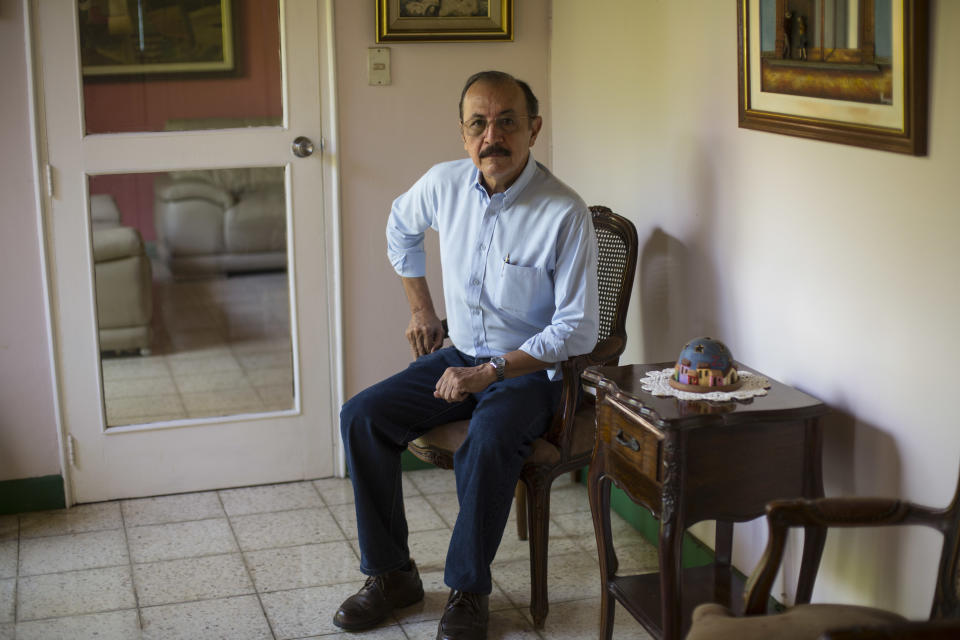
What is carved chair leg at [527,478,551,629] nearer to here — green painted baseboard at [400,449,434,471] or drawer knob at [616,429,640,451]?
drawer knob at [616,429,640,451]

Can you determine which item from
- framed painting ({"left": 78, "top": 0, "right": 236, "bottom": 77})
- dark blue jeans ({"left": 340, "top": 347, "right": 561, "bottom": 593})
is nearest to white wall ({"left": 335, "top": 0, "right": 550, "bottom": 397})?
framed painting ({"left": 78, "top": 0, "right": 236, "bottom": 77})

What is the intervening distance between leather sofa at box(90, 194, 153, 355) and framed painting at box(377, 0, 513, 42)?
1008 millimetres

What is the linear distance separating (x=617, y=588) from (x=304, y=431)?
147 centimetres

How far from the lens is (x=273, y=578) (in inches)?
113

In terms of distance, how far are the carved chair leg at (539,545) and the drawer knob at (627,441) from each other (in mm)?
366

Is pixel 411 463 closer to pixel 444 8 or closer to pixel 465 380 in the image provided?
pixel 465 380

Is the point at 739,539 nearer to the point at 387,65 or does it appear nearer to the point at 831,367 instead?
the point at 831,367

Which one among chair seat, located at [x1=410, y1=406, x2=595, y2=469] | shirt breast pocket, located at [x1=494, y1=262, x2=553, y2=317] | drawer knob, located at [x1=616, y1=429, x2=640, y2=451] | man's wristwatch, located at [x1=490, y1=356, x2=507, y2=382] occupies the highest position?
shirt breast pocket, located at [x1=494, y1=262, x2=553, y2=317]

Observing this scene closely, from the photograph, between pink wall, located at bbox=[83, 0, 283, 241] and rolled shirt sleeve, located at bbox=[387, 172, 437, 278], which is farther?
pink wall, located at bbox=[83, 0, 283, 241]

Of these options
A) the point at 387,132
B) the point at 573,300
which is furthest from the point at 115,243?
the point at 573,300

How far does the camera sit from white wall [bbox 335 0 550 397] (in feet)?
11.0

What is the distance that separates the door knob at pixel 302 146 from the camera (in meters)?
3.33

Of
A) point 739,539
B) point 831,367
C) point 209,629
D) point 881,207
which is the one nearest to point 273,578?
point 209,629

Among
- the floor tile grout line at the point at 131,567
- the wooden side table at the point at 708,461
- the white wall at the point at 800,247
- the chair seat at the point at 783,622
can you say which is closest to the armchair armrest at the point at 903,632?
the chair seat at the point at 783,622
